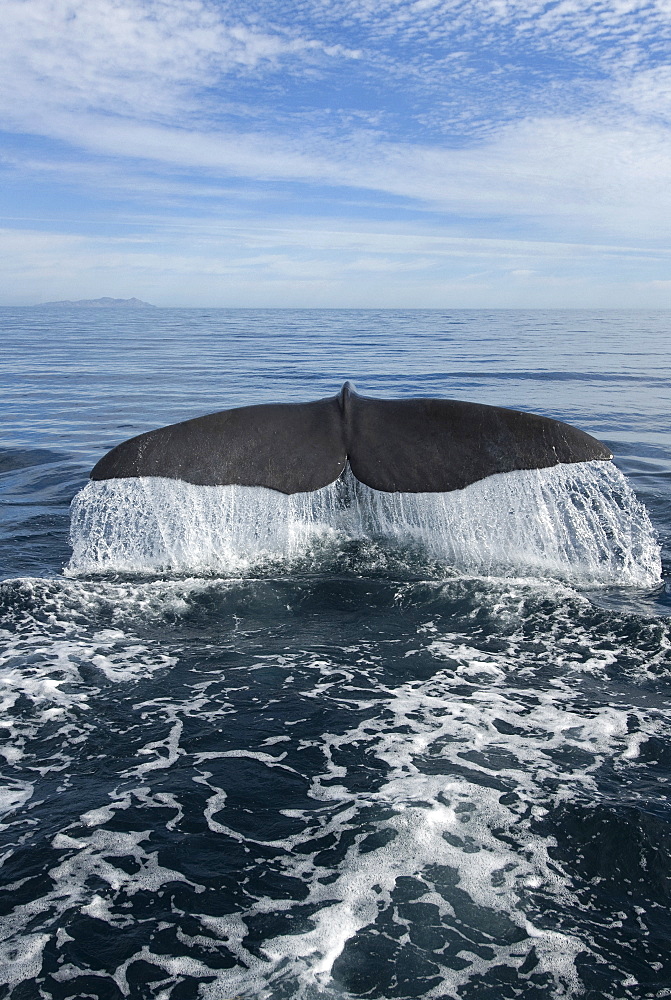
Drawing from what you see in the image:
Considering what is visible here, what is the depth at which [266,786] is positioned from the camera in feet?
12.6

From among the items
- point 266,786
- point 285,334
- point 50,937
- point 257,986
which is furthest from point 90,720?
point 285,334

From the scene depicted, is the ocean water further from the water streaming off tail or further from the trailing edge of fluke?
the trailing edge of fluke

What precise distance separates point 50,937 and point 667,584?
5.42 metres

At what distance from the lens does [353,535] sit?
770cm

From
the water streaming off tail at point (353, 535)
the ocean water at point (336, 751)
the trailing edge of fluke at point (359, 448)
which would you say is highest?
the trailing edge of fluke at point (359, 448)

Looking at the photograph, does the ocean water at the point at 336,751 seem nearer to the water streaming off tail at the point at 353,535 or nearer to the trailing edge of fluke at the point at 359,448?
the water streaming off tail at the point at 353,535

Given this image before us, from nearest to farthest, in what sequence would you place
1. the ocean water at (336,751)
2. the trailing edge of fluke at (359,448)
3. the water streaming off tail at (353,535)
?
the ocean water at (336,751) → the trailing edge of fluke at (359,448) → the water streaming off tail at (353,535)

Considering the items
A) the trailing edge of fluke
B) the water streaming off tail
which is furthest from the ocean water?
the trailing edge of fluke

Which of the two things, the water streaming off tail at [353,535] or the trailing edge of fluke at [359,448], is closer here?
the trailing edge of fluke at [359,448]

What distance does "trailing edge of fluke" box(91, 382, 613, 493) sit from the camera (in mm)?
5469

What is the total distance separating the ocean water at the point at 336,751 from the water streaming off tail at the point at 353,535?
0.04 m

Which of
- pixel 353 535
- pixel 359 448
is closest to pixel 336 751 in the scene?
pixel 359 448

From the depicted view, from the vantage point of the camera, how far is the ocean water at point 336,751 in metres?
2.89

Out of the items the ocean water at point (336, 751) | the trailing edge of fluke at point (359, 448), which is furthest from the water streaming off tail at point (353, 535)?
the trailing edge of fluke at point (359, 448)
